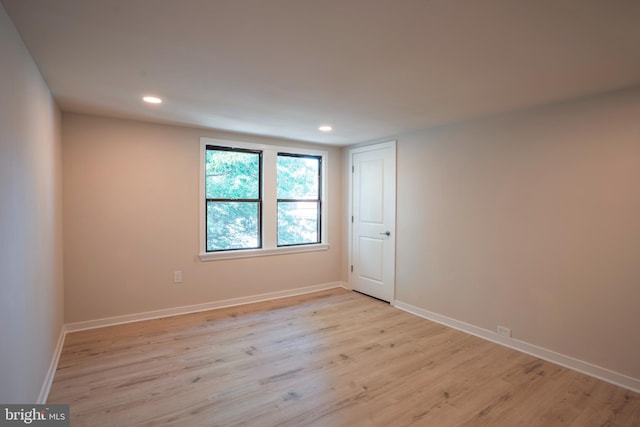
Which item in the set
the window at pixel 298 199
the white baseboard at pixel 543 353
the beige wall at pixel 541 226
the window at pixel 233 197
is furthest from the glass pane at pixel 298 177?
the white baseboard at pixel 543 353

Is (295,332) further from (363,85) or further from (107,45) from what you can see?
(107,45)

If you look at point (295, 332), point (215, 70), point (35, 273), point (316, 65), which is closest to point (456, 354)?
point (295, 332)

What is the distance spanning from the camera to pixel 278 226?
4.83 m

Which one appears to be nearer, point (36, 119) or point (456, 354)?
point (36, 119)

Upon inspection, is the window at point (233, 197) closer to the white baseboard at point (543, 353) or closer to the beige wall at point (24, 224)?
the beige wall at point (24, 224)

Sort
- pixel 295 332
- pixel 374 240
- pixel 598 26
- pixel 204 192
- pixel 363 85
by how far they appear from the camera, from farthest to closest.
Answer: pixel 374 240
pixel 204 192
pixel 295 332
pixel 363 85
pixel 598 26

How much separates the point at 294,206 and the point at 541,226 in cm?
309

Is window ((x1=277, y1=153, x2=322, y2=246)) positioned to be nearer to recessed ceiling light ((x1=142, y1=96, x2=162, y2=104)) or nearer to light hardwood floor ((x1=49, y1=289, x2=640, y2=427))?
light hardwood floor ((x1=49, y1=289, x2=640, y2=427))

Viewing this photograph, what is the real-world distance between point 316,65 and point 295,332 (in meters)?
2.60

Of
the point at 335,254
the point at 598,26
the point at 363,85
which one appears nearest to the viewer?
the point at 598,26

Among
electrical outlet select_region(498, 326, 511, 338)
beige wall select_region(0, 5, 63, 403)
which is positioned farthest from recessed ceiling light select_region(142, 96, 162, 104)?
electrical outlet select_region(498, 326, 511, 338)

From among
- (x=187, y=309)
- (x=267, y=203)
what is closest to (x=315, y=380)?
(x=187, y=309)

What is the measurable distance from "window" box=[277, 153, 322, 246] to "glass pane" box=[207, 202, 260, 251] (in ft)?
1.40

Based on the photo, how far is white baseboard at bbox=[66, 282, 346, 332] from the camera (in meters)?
3.54
